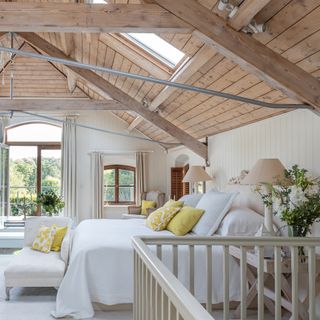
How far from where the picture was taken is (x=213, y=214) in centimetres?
468

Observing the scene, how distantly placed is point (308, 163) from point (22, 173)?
25.0 feet

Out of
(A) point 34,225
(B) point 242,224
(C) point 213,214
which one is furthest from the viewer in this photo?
(A) point 34,225

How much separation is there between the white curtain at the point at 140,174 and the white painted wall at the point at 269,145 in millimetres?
3396

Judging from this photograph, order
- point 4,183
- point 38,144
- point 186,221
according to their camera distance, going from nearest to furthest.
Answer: point 186,221 < point 4,183 < point 38,144

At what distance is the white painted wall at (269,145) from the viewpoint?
3.82 m

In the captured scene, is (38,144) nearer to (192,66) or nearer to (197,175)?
(197,175)

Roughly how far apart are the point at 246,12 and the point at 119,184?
7.72 meters

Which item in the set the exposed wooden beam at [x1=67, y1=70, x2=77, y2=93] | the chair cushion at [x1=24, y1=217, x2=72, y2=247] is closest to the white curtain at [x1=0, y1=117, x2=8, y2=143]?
the exposed wooden beam at [x1=67, y1=70, x2=77, y2=93]

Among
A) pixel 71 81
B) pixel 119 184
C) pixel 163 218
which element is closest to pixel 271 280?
pixel 163 218

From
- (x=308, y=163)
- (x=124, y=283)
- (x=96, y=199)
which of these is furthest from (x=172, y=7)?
(x=96, y=199)

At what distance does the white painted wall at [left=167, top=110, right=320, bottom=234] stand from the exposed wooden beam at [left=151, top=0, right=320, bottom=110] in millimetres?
590

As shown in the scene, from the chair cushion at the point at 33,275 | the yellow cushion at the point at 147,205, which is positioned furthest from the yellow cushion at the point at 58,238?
the yellow cushion at the point at 147,205

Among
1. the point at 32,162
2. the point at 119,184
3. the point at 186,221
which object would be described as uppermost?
the point at 32,162

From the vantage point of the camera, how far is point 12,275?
14.9 ft
